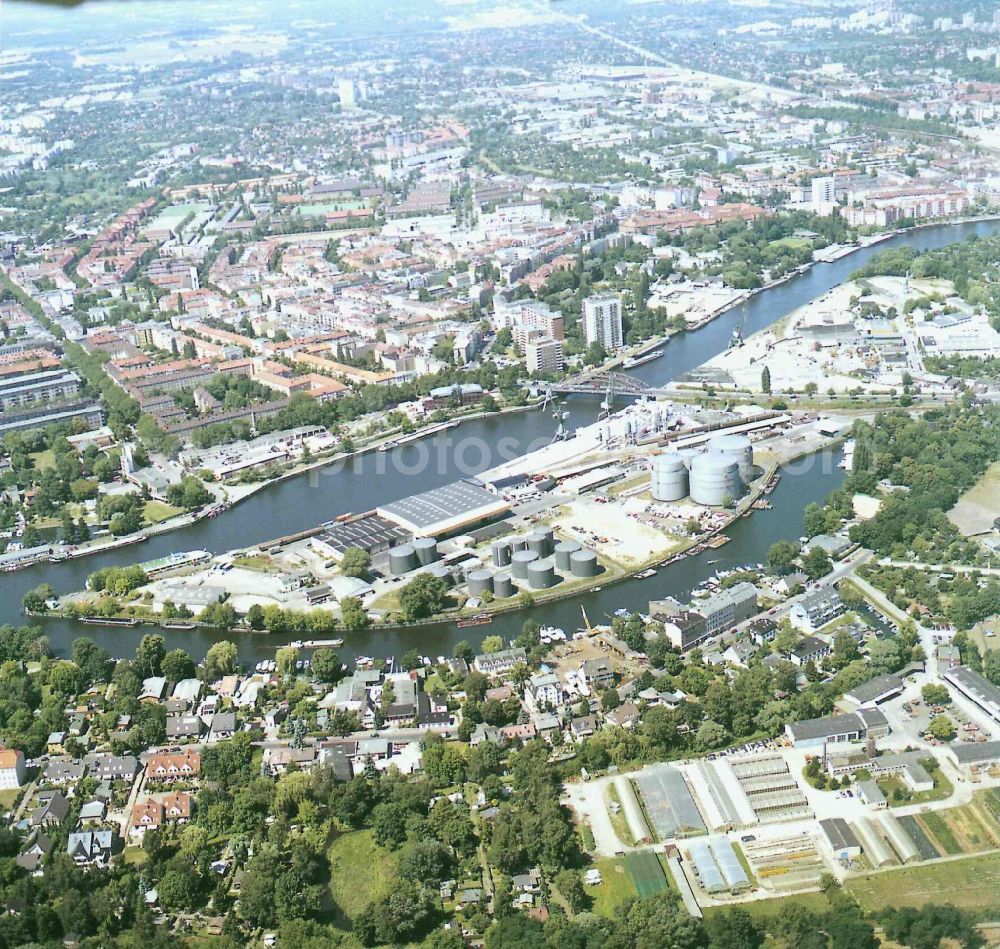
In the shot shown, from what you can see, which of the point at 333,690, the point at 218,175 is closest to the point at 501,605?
the point at 333,690

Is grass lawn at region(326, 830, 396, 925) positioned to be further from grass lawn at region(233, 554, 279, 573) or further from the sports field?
grass lawn at region(233, 554, 279, 573)

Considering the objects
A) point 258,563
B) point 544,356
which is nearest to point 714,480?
point 258,563

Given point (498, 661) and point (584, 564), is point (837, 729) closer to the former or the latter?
point (498, 661)

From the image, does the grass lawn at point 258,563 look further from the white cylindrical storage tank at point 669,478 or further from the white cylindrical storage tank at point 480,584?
the white cylindrical storage tank at point 669,478

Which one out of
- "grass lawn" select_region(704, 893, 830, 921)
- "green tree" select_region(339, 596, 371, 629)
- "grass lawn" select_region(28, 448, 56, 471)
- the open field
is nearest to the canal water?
"green tree" select_region(339, 596, 371, 629)

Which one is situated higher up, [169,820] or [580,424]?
[169,820]

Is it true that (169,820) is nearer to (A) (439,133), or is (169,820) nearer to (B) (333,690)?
(B) (333,690)

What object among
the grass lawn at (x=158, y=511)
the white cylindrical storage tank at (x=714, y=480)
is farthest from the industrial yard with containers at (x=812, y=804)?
the grass lawn at (x=158, y=511)
